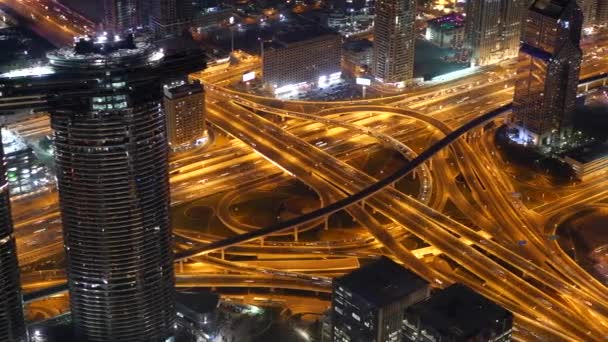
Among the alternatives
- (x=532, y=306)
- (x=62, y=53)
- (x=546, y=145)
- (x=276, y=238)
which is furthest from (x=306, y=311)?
(x=546, y=145)

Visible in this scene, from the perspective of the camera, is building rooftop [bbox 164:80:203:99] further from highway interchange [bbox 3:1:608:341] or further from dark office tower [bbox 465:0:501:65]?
dark office tower [bbox 465:0:501:65]

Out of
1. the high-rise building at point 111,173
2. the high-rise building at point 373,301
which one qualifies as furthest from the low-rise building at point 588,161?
the high-rise building at point 111,173

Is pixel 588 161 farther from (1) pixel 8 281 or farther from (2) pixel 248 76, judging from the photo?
(1) pixel 8 281

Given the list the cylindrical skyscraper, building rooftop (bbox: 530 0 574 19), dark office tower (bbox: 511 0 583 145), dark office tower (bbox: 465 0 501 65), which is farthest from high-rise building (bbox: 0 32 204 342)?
dark office tower (bbox: 465 0 501 65)

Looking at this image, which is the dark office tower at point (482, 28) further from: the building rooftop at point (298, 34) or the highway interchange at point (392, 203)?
the building rooftop at point (298, 34)

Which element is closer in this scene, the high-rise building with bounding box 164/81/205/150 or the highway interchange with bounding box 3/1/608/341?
the highway interchange with bounding box 3/1/608/341

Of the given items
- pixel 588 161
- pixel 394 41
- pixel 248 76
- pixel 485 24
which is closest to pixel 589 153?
pixel 588 161

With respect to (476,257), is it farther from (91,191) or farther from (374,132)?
(91,191)
